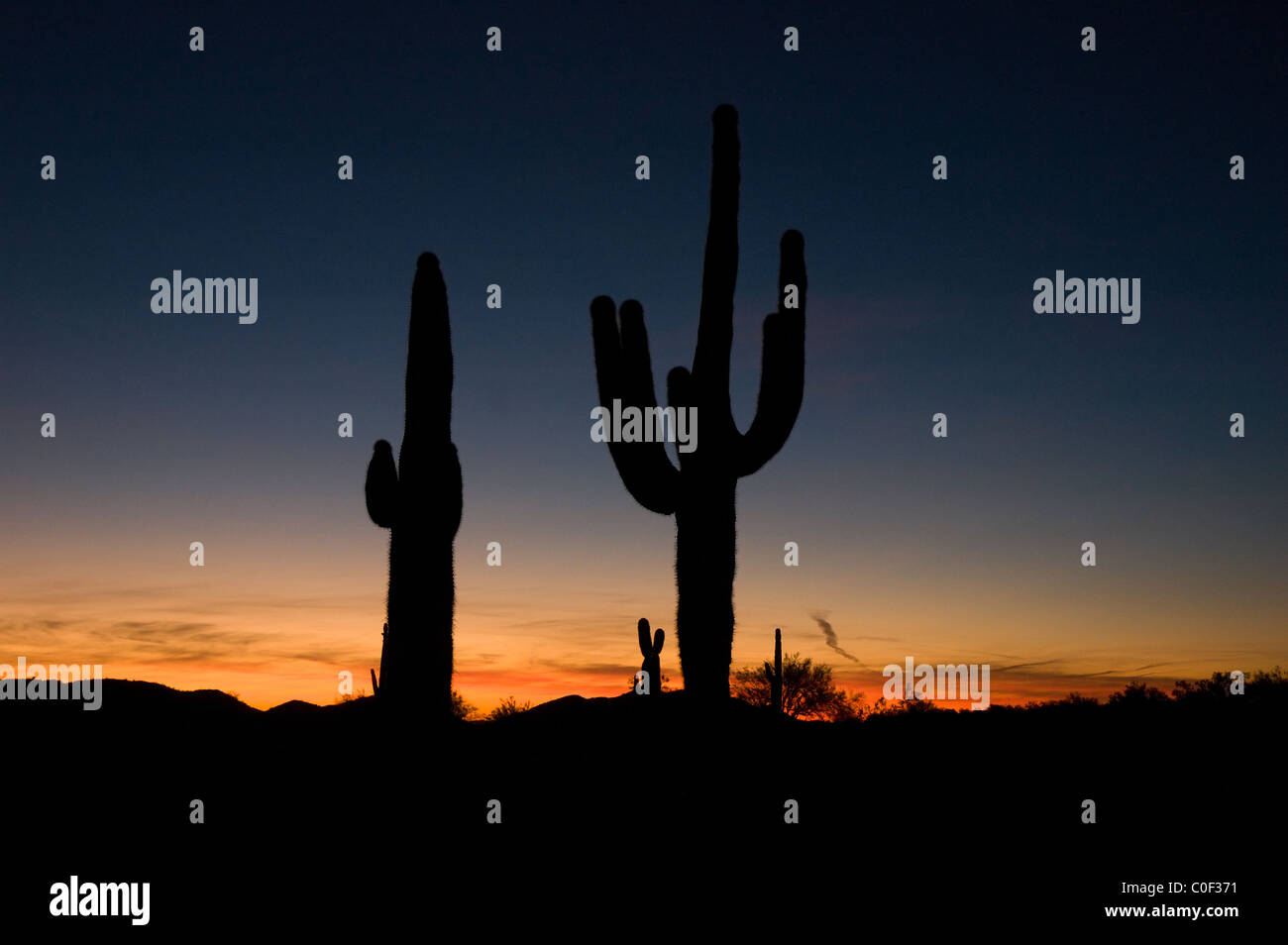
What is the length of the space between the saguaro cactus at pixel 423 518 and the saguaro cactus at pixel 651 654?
456cm

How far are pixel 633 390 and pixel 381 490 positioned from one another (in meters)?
4.98

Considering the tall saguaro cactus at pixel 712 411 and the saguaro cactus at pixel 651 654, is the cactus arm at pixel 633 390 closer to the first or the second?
the tall saguaro cactus at pixel 712 411

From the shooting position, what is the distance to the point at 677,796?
15023 mm

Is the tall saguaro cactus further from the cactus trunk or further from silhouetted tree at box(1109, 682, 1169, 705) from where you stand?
silhouetted tree at box(1109, 682, 1169, 705)

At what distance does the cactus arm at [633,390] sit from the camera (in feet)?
55.1

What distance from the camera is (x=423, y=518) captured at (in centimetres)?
1836

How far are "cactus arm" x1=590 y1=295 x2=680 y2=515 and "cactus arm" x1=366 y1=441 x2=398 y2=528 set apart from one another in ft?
13.7

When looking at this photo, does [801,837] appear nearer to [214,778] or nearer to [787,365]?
[787,365]

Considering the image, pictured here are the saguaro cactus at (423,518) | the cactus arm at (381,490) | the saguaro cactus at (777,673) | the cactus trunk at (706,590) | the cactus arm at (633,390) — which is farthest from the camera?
the saguaro cactus at (777,673)

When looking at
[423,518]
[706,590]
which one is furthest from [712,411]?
[423,518]

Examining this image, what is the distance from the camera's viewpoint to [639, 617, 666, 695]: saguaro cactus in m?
21.5

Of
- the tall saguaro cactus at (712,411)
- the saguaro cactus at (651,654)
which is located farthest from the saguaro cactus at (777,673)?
the tall saguaro cactus at (712,411)

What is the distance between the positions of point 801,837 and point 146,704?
18.1 m
